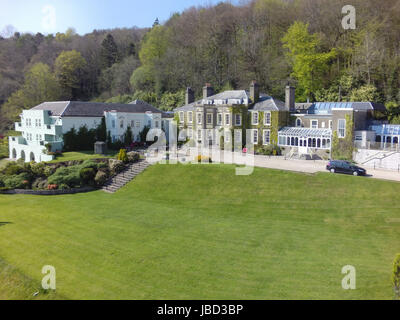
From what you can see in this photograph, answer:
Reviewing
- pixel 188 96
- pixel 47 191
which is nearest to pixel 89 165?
pixel 47 191

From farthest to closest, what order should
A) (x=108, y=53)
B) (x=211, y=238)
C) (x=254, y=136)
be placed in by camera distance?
(x=108, y=53), (x=254, y=136), (x=211, y=238)

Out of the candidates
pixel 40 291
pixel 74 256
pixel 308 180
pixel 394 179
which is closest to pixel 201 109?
Answer: pixel 308 180

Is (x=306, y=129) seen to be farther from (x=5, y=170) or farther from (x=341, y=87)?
(x=5, y=170)

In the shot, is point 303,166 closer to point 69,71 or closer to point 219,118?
point 219,118

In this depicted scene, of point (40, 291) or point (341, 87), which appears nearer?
point (40, 291)

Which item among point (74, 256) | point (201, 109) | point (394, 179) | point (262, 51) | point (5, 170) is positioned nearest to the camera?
point (74, 256)

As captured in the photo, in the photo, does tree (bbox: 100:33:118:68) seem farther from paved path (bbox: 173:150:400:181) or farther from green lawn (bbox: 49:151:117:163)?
paved path (bbox: 173:150:400:181)
